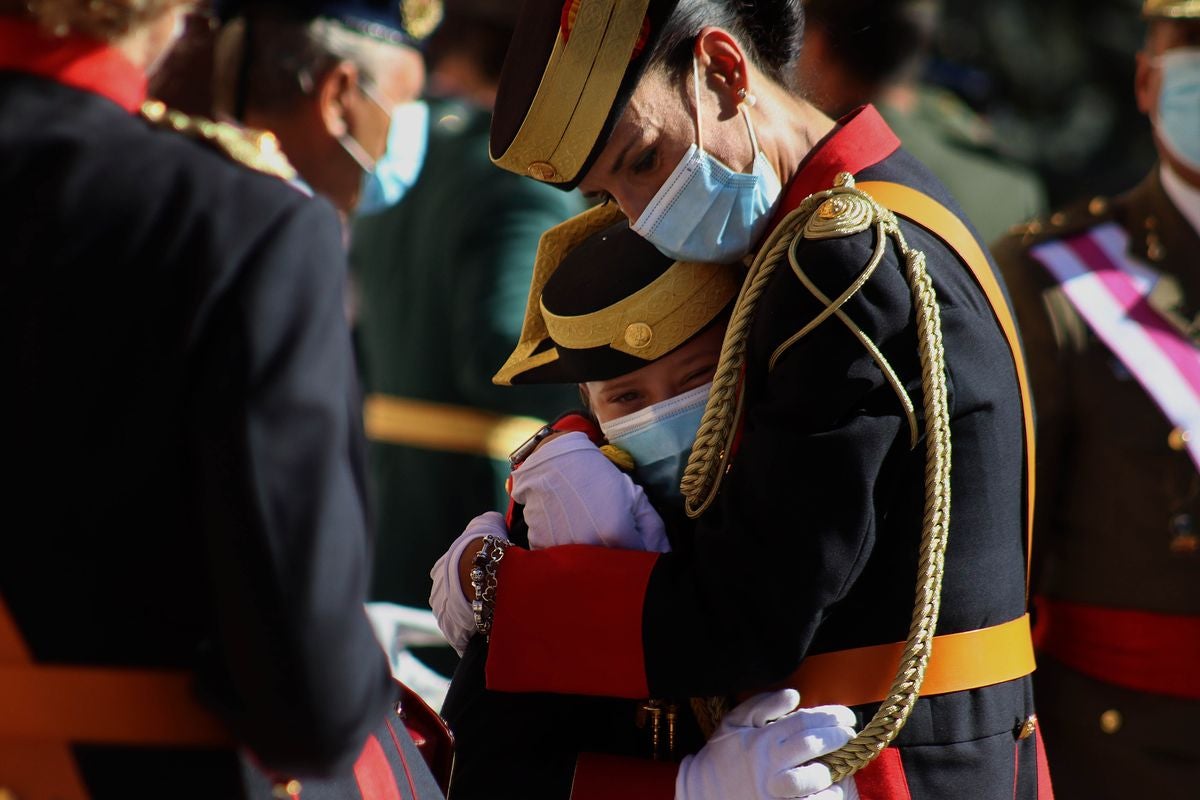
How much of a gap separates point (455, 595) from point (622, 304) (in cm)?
49

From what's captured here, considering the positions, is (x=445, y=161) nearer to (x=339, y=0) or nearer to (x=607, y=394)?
(x=339, y=0)

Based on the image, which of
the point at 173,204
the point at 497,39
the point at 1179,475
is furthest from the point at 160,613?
the point at 497,39

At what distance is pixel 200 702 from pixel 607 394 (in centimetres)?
96

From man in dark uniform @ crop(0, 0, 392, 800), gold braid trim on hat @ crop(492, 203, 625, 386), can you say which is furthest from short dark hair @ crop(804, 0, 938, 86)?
man in dark uniform @ crop(0, 0, 392, 800)

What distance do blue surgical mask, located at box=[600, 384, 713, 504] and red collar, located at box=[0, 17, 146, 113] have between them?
97 centimetres

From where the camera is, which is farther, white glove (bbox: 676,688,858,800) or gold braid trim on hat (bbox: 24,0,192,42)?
white glove (bbox: 676,688,858,800)

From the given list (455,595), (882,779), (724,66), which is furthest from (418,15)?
(882,779)

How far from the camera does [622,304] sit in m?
2.25

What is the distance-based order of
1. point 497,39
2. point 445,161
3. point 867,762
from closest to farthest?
point 867,762
point 445,161
point 497,39

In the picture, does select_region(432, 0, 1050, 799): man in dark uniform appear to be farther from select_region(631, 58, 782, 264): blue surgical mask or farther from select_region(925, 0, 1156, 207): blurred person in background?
select_region(925, 0, 1156, 207): blurred person in background

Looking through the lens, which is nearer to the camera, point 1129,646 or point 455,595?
point 455,595

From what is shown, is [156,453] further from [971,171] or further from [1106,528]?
[971,171]

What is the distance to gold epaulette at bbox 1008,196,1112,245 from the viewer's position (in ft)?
11.3

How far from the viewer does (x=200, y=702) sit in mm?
1530
